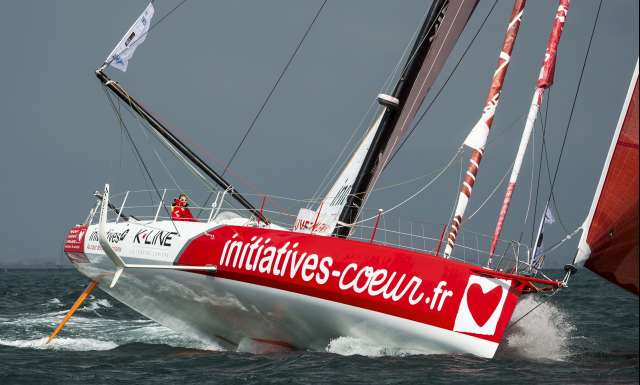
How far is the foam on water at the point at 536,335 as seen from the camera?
1122cm

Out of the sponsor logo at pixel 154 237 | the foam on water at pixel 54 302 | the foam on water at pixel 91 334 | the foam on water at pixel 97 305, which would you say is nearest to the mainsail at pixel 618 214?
the sponsor logo at pixel 154 237

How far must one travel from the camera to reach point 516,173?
1051 centimetres

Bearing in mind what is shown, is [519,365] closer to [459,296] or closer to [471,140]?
[459,296]

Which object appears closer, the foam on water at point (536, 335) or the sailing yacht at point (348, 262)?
the sailing yacht at point (348, 262)

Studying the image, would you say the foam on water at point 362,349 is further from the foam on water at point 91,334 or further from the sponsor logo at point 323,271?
the foam on water at point 91,334

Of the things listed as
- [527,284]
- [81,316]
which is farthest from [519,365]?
[81,316]

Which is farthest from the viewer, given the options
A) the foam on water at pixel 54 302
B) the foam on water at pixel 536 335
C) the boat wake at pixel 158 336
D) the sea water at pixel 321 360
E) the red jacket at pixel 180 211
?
the foam on water at pixel 54 302

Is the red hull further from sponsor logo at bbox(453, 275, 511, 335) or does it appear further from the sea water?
the sea water

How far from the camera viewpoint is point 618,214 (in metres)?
6.76

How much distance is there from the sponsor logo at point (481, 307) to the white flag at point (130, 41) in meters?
6.76

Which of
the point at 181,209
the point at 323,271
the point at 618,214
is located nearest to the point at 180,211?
the point at 181,209

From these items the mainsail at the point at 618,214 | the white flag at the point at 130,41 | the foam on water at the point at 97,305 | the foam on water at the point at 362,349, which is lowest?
the foam on water at the point at 97,305

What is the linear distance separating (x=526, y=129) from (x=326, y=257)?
2921mm

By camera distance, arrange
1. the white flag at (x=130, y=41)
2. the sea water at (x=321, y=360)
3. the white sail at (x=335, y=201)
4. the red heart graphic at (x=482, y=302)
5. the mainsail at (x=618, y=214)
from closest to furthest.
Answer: the mainsail at (x=618, y=214)
the sea water at (x=321, y=360)
the red heart graphic at (x=482, y=302)
the white sail at (x=335, y=201)
the white flag at (x=130, y=41)
